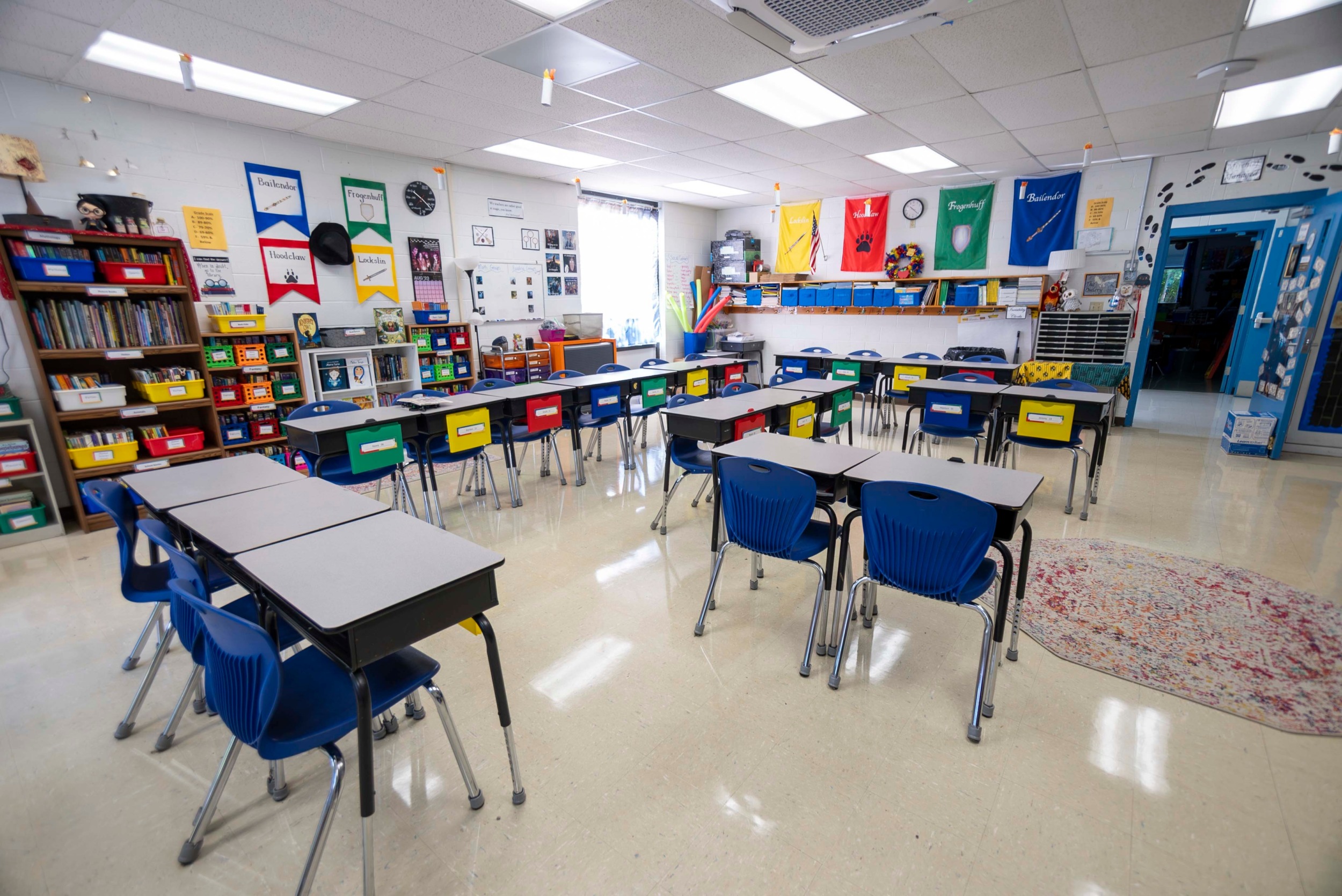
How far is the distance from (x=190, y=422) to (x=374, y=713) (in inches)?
183

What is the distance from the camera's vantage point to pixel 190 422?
4.70 meters

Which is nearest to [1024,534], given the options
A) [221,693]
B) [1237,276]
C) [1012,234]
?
[221,693]

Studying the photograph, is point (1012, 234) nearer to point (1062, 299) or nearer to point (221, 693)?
point (1062, 299)

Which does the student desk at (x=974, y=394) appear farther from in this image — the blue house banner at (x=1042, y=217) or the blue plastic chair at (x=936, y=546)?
the blue house banner at (x=1042, y=217)

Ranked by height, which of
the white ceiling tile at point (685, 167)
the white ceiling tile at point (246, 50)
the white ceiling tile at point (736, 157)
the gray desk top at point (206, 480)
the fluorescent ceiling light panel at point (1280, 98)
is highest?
the white ceiling tile at point (685, 167)

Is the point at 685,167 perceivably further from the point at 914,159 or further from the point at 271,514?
the point at 271,514

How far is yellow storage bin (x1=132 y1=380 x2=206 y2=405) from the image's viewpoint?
4234 millimetres

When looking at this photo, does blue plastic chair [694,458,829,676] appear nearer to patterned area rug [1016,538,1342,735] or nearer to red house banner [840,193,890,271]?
patterned area rug [1016,538,1342,735]

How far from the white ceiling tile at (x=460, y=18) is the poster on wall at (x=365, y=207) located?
112 inches

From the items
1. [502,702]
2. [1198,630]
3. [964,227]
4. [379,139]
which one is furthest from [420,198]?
[1198,630]

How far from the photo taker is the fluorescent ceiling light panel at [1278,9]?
2.85m

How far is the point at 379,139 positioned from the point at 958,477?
558 centimetres

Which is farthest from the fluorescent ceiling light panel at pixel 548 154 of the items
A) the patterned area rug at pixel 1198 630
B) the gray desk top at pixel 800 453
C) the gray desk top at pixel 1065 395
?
the patterned area rug at pixel 1198 630

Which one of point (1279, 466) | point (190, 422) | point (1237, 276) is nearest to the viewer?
point (190, 422)
